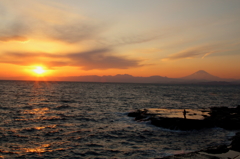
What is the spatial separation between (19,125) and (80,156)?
1511 centimetres

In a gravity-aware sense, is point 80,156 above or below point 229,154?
below

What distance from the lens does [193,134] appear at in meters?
24.0

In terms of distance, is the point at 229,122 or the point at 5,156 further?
the point at 229,122

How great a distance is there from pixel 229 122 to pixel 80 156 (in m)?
24.0

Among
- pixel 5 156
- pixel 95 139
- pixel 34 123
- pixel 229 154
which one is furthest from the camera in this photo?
pixel 34 123

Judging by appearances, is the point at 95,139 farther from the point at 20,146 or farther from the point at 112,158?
the point at 20,146

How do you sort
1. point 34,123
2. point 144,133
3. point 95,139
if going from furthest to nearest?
point 34,123, point 144,133, point 95,139

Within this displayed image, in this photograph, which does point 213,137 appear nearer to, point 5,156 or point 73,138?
point 73,138

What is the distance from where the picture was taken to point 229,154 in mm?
14156

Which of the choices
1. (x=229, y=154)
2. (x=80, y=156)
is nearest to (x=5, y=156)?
(x=80, y=156)

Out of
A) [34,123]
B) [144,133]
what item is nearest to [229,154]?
[144,133]

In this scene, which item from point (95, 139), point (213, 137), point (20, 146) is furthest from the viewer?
point (213, 137)

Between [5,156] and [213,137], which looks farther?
[213,137]

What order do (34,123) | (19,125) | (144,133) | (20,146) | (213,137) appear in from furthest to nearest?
(34,123) → (19,125) → (144,133) → (213,137) → (20,146)
